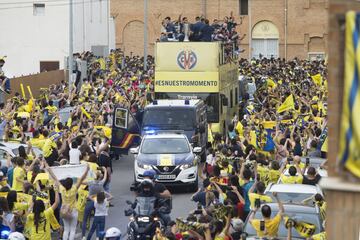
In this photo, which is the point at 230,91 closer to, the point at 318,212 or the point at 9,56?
the point at 318,212

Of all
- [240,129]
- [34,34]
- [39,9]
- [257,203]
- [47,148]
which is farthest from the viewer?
[39,9]

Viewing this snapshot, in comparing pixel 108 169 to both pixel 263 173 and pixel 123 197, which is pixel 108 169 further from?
pixel 123 197

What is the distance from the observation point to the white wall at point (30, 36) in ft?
212

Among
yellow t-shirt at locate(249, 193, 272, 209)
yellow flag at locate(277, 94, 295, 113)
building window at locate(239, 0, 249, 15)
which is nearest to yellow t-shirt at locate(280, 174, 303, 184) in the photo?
yellow t-shirt at locate(249, 193, 272, 209)

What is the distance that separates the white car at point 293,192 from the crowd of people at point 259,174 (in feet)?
0.52

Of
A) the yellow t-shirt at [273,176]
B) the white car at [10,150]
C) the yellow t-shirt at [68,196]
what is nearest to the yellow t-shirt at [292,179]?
the yellow t-shirt at [273,176]

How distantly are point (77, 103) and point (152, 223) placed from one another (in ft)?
56.5

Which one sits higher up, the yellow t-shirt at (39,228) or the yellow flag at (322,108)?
the yellow flag at (322,108)

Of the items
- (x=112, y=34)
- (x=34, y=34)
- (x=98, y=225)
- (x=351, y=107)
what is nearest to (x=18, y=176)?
(x=98, y=225)

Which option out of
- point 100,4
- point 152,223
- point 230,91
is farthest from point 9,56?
point 152,223

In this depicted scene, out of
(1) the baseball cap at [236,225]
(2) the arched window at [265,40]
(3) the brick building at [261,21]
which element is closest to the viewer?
(1) the baseball cap at [236,225]

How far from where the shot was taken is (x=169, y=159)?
83.1ft

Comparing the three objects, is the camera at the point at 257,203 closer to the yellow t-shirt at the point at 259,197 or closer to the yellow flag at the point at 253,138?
the yellow t-shirt at the point at 259,197

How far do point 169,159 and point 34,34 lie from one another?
4104cm
